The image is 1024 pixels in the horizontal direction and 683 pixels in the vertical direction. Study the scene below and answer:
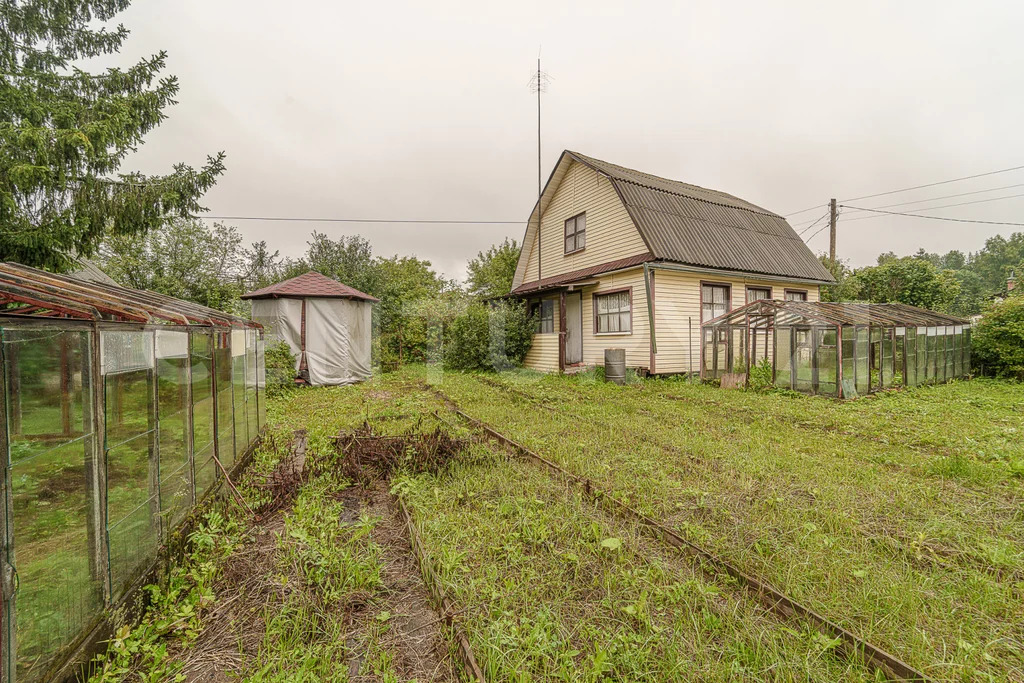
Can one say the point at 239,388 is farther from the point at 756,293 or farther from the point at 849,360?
the point at 756,293

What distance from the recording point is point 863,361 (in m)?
9.92

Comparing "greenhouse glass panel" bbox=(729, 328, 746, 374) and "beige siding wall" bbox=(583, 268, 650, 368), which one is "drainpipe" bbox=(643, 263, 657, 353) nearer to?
"beige siding wall" bbox=(583, 268, 650, 368)

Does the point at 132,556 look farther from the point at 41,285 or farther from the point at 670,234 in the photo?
the point at 670,234

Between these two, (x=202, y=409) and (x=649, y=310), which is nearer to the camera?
(x=202, y=409)

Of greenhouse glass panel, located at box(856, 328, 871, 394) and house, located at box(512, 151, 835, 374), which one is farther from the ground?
house, located at box(512, 151, 835, 374)

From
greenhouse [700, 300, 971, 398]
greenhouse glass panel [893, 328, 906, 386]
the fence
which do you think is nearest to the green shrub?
greenhouse [700, 300, 971, 398]

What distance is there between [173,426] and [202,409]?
800mm

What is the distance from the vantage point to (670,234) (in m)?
12.9

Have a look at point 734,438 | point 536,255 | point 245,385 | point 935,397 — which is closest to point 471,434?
point 245,385

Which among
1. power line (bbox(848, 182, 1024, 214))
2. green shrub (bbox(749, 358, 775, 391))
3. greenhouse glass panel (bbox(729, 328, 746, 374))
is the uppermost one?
power line (bbox(848, 182, 1024, 214))

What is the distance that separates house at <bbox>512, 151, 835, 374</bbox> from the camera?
489 inches

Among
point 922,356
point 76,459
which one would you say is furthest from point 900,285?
point 76,459

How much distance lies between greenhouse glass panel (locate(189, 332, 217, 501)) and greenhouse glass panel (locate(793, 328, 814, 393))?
11.9 meters

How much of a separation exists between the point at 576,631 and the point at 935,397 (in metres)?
11.9
